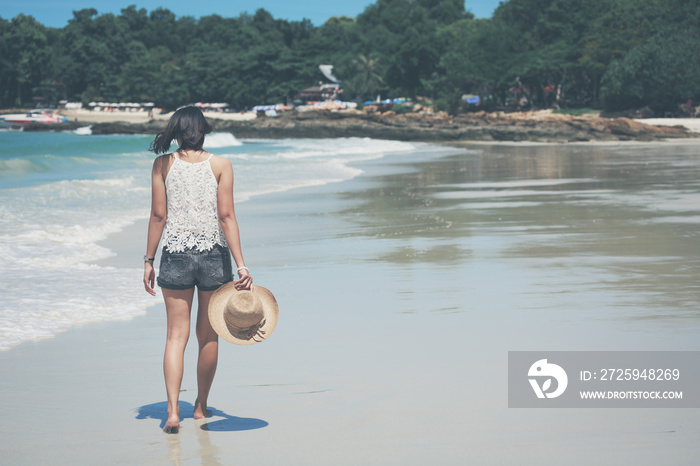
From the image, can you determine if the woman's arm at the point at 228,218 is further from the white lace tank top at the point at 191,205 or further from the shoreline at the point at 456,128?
the shoreline at the point at 456,128

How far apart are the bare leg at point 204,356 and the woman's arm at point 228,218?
0.21m

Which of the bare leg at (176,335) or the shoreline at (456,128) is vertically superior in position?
the shoreline at (456,128)

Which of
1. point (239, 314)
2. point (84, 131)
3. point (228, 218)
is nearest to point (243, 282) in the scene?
point (239, 314)

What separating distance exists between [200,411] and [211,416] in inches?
2.5

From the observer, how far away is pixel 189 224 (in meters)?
3.72

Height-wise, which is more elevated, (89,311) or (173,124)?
(173,124)

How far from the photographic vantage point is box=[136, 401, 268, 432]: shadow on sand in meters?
3.65

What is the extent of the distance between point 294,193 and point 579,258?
938cm

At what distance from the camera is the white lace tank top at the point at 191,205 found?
3.70 meters

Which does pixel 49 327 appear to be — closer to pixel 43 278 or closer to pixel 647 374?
pixel 43 278

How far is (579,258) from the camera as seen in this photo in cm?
774

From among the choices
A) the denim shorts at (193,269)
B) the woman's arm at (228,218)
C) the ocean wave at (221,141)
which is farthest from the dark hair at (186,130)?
the ocean wave at (221,141)

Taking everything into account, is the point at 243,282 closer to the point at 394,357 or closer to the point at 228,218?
the point at 228,218

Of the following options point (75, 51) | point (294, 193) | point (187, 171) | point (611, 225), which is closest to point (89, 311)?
point (187, 171)
